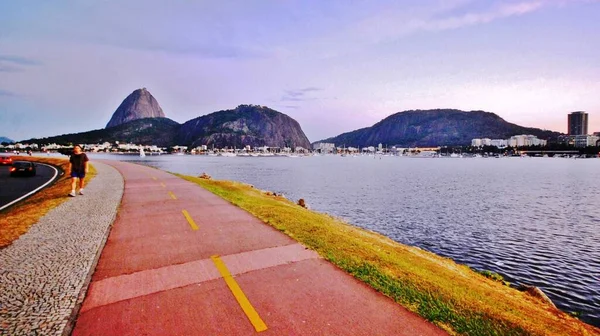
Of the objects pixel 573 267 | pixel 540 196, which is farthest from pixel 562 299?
pixel 540 196

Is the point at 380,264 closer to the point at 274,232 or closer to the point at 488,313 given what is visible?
the point at 488,313

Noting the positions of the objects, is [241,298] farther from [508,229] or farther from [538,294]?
[508,229]

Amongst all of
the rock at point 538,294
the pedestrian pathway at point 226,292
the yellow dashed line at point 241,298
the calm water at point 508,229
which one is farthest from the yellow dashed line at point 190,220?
the calm water at point 508,229

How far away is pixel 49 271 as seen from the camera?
6.77 meters

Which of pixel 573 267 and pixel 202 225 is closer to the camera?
pixel 202 225

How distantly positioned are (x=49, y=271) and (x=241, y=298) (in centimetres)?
455

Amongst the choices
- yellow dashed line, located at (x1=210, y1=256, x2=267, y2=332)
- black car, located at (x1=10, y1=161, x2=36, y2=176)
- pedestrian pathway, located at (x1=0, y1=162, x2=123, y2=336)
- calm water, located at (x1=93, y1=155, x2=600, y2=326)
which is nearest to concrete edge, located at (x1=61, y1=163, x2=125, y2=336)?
pedestrian pathway, located at (x1=0, y1=162, x2=123, y2=336)

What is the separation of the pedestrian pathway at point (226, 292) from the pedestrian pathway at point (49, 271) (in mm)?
319

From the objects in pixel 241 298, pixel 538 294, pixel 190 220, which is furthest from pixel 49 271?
pixel 538 294

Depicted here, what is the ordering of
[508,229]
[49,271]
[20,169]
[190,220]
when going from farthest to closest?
[20,169] → [508,229] → [190,220] → [49,271]

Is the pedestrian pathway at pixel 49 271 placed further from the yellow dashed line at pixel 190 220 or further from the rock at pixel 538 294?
the rock at pixel 538 294

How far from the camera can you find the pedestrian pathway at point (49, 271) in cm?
491

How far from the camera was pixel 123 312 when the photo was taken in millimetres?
5199

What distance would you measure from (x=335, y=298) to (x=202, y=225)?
6.64 metres
